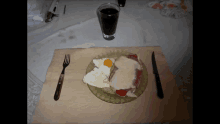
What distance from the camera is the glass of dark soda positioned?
1.60 ft

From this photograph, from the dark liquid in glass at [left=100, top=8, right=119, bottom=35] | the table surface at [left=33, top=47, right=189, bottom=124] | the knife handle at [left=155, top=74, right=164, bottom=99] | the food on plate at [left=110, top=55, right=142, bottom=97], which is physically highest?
the dark liquid in glass at [left=100, top=8, right=119, bottom=35]

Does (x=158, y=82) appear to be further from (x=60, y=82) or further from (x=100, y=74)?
(x=60, y=82)

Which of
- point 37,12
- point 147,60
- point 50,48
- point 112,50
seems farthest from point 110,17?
point 37,12

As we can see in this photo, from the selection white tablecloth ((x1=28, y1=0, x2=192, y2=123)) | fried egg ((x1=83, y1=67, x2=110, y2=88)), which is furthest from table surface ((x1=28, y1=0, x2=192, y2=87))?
fried egg ((x1=83, y1=67, x2=110, y2=88))

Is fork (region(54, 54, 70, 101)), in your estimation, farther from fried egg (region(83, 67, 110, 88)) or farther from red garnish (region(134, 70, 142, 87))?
red garnish (region(134, 70, 142, 87))

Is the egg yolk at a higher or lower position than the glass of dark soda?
lower

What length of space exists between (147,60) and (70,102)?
0.39 metres

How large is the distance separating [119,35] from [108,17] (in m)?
0.17

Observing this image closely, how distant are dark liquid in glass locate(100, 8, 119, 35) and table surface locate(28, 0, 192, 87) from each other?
0.24 ft

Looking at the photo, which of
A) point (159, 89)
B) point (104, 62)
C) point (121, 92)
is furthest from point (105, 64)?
point (159, 89)

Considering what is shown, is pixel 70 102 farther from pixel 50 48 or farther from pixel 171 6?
pixel 171 6

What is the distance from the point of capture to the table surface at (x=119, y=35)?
54 centimetres

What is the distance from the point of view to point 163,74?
1.50 feet

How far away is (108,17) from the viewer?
1.59ft
